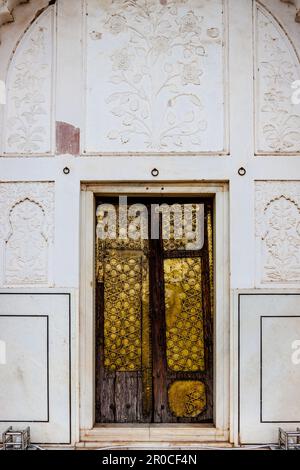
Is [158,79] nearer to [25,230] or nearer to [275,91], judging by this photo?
[275,91]

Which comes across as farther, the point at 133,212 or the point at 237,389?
the point at 133,212

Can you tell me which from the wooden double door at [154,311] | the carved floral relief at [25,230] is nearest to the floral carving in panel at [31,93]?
the carved floral relief at [25,230]

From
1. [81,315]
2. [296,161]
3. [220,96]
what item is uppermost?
[220,96]

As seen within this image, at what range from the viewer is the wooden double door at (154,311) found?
10.9 ft

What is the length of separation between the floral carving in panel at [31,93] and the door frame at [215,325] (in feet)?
1.40

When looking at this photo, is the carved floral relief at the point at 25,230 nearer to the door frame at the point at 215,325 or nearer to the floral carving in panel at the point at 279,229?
the door frame at the point at 215,325

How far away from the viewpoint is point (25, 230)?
3.21 m

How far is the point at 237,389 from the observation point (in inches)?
124

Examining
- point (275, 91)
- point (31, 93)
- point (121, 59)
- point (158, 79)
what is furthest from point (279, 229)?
point (31, 93)

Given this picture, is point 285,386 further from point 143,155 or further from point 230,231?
point 143,155

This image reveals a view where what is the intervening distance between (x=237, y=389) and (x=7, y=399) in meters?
1.39

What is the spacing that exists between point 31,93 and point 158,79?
2.60ft

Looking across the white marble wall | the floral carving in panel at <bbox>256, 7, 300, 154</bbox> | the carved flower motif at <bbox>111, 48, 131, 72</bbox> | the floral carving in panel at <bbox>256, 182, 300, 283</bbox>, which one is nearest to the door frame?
the white marble wall

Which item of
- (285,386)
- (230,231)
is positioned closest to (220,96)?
(230,231)
